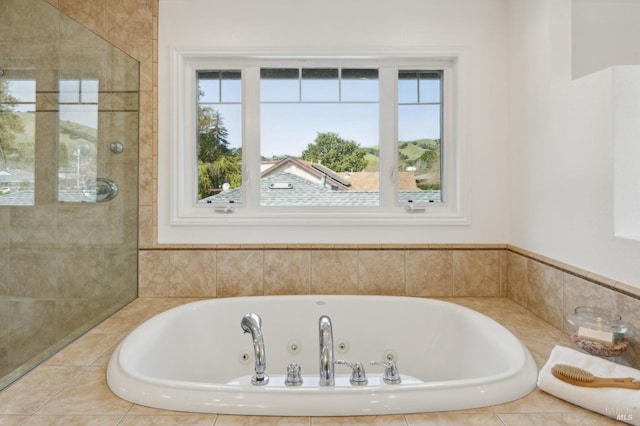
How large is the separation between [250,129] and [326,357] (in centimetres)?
144

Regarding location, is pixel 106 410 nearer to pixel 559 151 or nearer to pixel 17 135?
pixel 17 135

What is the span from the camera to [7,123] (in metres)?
1.42

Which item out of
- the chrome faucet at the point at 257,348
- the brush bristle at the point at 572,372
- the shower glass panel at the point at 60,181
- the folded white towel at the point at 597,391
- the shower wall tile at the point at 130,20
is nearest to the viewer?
the folded white towel at the point at 597,391

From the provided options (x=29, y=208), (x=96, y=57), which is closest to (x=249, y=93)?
(x=96, y=57)

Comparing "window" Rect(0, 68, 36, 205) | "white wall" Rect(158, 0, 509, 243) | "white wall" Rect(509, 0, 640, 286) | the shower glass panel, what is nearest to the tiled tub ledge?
the shower glass panel

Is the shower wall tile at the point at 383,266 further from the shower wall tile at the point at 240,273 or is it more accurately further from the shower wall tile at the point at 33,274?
the shower wall tile at the point at 33,274

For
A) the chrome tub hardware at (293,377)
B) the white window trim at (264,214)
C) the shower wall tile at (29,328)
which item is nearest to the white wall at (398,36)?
the white window trim at (264,214)

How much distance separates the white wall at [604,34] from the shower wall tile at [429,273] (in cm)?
111

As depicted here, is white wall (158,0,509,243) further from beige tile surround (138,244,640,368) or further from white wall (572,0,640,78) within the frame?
white wall (572,0,640,78)

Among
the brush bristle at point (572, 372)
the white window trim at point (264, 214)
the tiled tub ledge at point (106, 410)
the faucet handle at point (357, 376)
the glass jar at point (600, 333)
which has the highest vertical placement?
the white window trim at point (264, 214)

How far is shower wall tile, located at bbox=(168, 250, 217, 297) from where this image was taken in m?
2.12

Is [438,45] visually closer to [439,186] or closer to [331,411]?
[439,186]

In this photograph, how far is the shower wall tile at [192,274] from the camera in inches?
83.6

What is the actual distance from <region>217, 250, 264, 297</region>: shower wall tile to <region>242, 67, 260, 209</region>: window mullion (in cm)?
31
